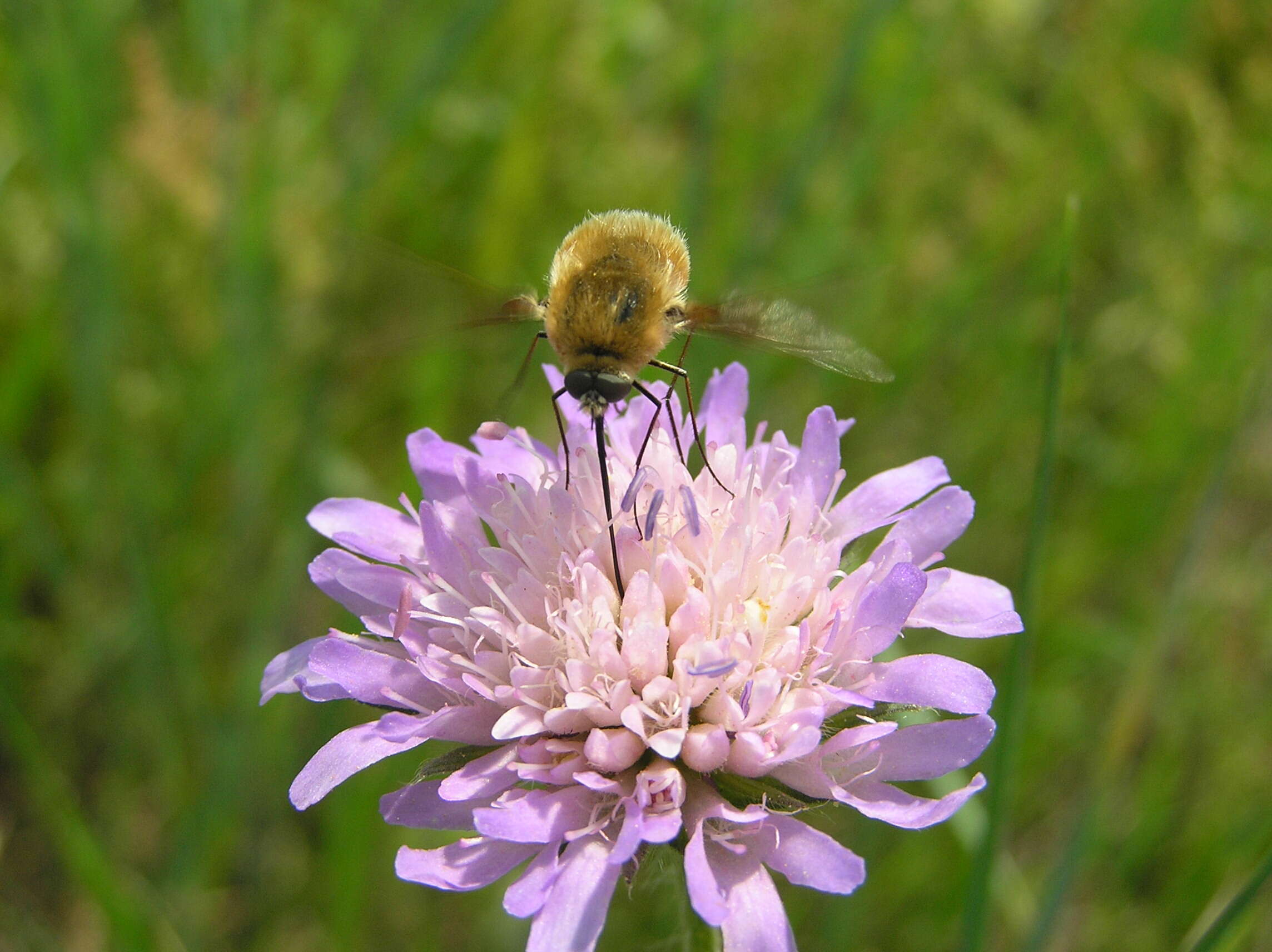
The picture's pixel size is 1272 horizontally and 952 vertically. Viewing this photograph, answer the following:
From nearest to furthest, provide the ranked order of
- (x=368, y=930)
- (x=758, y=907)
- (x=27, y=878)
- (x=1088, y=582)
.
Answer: (x=758, y=907) < (x=368, y=930) < (x=27, y=878) < (x=1088, y=582)

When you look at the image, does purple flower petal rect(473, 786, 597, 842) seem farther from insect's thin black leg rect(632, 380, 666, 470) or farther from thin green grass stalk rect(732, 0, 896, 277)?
thin green grass stalk rect(732, 0, 896, 277)

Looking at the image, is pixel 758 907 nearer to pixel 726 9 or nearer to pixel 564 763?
pixel 564 763

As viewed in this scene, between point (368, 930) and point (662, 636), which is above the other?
point (662, 636)

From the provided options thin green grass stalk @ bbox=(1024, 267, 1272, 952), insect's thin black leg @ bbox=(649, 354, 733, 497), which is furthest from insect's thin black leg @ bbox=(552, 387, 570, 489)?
thin green grass stalk @ bbox=(1024, 267, 1272, 952)

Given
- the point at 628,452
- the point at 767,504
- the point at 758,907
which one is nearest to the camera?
the point at 758,907

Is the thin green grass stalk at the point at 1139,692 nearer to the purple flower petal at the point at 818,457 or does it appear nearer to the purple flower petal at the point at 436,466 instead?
the purple flower petal at the point at 818,457

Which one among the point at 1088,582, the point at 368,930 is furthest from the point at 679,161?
the point at 368,930

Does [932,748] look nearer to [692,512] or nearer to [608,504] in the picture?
[692,512]
